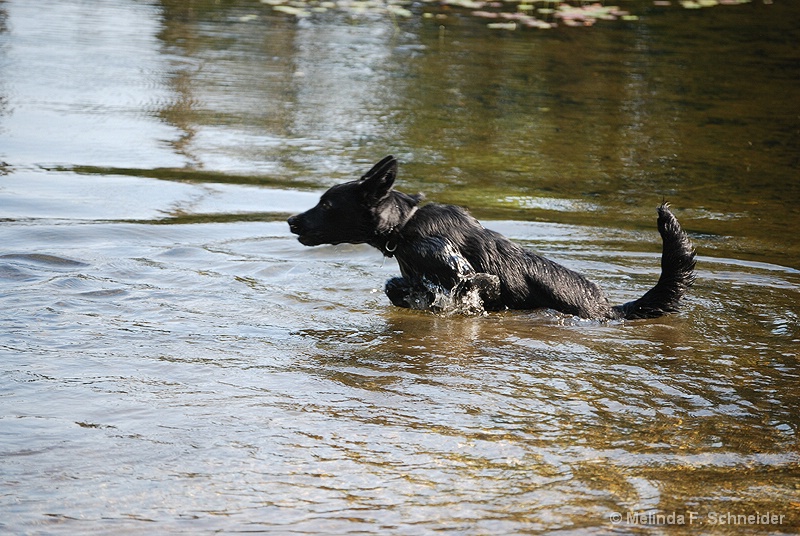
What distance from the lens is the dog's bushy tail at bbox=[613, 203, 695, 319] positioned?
Result: 6211 millimetres

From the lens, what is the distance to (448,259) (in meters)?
6.57

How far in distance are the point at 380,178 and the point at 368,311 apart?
2.72 ft

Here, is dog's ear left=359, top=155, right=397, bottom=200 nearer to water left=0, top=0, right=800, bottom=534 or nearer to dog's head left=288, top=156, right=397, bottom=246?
dog's head left=288, top=156, right=397, bottom=246

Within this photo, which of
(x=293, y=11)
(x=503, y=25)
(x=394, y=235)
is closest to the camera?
(x=394, y=235)

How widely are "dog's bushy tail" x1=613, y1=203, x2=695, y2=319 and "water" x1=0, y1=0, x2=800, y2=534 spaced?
0.12 metres

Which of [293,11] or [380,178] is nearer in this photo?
[380,178]

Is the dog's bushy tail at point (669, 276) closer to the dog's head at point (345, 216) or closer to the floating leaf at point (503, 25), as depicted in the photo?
the dog's head at point (345, 216)

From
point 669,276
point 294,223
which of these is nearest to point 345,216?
point 294,223

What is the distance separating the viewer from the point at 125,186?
912 centimetres

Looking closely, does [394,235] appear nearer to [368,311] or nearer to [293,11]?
[368,311]

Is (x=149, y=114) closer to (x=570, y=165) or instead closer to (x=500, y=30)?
(x=570, y=165)

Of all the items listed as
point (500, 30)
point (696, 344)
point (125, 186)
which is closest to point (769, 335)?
point (696, 344)

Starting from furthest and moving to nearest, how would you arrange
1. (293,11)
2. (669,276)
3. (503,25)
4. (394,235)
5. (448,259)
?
(293,11) < (503,25) < (394,235) < (448,259) < (669,276)

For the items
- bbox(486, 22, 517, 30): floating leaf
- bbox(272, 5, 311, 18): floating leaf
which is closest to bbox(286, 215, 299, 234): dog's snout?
bbox(486, 22, 517, 30): floating leaf
